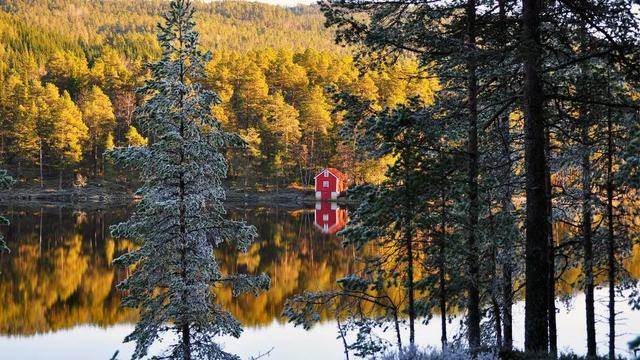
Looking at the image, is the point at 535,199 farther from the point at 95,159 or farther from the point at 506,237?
the point at 95,159

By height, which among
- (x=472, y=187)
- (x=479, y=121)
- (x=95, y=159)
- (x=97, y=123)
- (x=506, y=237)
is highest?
(x=97, y=123)

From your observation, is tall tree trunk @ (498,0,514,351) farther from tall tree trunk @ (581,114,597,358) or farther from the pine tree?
the pine tree

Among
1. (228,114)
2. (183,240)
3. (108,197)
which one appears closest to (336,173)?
(228,114)

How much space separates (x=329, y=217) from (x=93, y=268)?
27.1 metres

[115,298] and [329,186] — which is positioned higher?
[329,186]

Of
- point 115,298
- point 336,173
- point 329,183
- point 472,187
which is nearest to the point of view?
point 472,187

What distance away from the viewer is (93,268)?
33.5 metres

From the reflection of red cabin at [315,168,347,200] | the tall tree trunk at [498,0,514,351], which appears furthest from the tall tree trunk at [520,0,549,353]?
the reflection of red cabin at [315,168,347,200]

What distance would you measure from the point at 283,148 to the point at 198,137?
207ft

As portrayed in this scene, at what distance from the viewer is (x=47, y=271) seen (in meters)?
32.8

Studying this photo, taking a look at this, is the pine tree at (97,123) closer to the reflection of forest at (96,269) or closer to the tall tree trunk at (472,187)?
the reflection of forest at (96,269)

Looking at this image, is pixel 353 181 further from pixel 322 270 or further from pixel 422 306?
pixel 422 306

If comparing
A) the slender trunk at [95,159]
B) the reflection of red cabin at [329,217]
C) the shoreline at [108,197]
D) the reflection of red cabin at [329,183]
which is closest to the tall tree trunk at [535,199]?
the reflection of red cabin at [329,217]

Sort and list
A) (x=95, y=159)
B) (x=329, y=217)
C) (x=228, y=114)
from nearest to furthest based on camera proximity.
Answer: (x=329, y=217) < (x=95, y=159) < (x=228, y=114)
